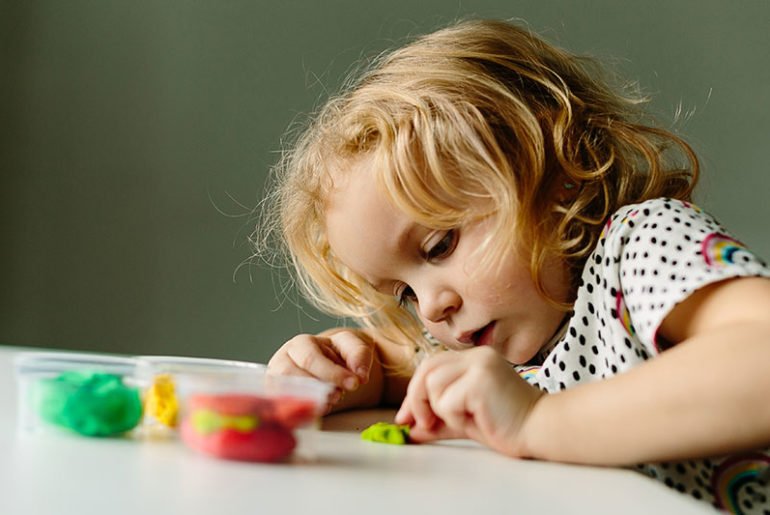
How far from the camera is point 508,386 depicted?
58 centimetres

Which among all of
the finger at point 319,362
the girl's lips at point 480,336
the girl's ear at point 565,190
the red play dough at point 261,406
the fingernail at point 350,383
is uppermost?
the girl's ear at point 565,190

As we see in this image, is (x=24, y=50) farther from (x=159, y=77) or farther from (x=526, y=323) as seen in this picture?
(x=526, y=323)

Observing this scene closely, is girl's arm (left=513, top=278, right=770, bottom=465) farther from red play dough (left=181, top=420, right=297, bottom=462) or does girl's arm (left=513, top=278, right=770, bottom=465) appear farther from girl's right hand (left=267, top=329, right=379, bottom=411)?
girl's right hand (left=267, top=329, right=379, bottom=411)

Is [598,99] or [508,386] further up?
[598,99]

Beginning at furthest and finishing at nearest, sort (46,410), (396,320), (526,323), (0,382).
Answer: (396,320) → (526,323) → (0,382) → (46,410)

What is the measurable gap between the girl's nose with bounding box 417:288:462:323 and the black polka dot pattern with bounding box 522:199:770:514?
0.12m

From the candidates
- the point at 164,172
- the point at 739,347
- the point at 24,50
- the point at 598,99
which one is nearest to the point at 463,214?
the point at 598,99

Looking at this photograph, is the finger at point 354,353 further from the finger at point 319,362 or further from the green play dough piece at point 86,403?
the green play dough piece at point 86,403

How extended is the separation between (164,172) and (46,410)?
1.92 m

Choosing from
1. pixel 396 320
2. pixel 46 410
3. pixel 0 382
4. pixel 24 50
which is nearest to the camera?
pixel 46 410

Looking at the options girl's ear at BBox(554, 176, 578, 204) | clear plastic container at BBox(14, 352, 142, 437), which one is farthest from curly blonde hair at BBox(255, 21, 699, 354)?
clear plastic container at BBox(14, 352, 142, 437)

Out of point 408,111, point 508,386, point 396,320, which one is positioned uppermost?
point 408,111

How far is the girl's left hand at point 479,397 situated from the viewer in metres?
0.58

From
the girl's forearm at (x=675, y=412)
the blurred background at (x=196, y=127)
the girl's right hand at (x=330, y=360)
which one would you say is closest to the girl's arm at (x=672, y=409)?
the girl's forearm at (x=675, y=412)
